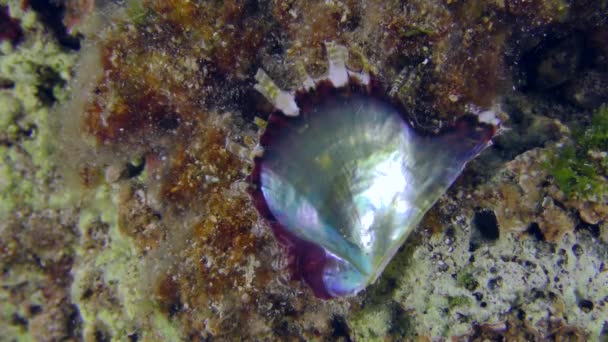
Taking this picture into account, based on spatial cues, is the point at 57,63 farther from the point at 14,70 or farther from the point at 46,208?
the point at 46,208

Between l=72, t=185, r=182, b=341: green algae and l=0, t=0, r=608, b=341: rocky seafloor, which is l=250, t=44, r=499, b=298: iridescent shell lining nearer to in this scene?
l=0, t=0, r=608, b=341: rocky seafloor

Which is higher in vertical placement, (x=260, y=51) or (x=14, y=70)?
(x=260, y=51)

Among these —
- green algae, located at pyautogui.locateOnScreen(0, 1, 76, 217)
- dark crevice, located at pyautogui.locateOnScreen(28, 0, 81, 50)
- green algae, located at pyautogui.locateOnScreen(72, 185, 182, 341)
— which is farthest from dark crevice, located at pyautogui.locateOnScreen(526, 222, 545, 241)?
dark crevice, located at pyautogui.locateOnScreen(28, 0, 81, 50)

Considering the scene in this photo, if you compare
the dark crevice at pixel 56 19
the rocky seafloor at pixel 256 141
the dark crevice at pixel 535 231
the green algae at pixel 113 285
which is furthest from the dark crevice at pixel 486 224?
the dark crevice at pixel 56 19

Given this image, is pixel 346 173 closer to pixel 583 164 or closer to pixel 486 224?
pixel 486 224

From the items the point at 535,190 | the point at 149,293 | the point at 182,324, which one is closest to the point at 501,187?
the point at 535,190

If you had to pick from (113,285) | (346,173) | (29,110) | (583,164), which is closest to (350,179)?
(346,173)

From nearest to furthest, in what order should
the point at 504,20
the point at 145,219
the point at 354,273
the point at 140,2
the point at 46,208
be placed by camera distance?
the point at 354,273, the point at 504,20, the point at 140,2, the point at 145,219, the point at 46,208

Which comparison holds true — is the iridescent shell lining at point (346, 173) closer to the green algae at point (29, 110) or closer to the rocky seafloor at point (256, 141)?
the rocky seafloor at point (256, 141)
